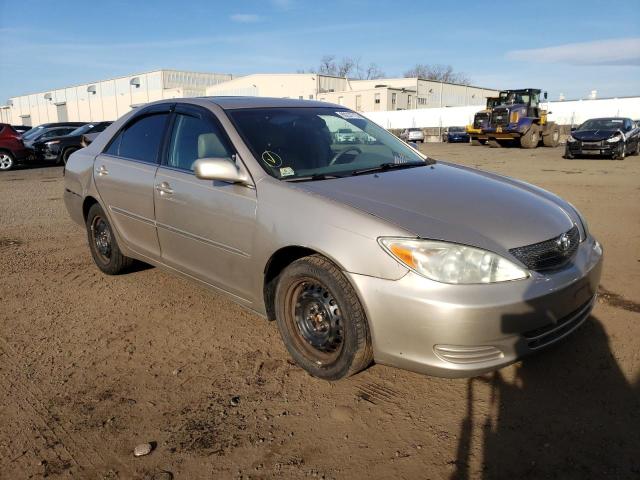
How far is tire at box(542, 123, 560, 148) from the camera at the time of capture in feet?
87.8

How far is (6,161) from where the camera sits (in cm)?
1714

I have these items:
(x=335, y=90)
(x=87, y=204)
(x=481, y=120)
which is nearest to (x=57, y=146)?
(x=87, y=204)

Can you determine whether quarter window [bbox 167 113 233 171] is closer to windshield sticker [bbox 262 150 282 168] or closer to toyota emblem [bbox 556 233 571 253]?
windshield sticker [bbox 262 150 282 168]

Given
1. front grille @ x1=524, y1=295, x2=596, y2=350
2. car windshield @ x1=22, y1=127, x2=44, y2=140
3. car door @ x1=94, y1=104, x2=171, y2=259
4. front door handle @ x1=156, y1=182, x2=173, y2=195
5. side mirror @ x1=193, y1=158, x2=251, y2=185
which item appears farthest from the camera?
car windshield @ x1=22, y1=127, x2=44, y2=140

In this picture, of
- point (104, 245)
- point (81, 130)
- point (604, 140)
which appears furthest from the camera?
point (81, 130)

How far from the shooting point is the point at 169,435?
2484 millimetres

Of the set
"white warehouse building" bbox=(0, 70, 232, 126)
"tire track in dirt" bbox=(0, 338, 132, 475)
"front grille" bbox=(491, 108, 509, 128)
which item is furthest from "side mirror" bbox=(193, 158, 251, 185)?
"white warehouse building" bbox=(0, 70, 232, 126)

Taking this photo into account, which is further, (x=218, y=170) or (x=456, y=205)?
(x=218, y=170)

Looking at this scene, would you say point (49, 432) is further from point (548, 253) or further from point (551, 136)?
point (551, 136)

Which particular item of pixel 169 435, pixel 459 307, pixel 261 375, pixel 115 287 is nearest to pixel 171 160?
pixel 115 287

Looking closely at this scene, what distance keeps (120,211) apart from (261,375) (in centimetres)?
213

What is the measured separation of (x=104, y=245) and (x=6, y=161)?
15.2m

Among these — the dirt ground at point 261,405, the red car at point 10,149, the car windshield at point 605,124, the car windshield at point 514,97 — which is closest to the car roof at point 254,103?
the dirt ground at point 261,405

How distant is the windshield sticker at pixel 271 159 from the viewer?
3207 millimetres
